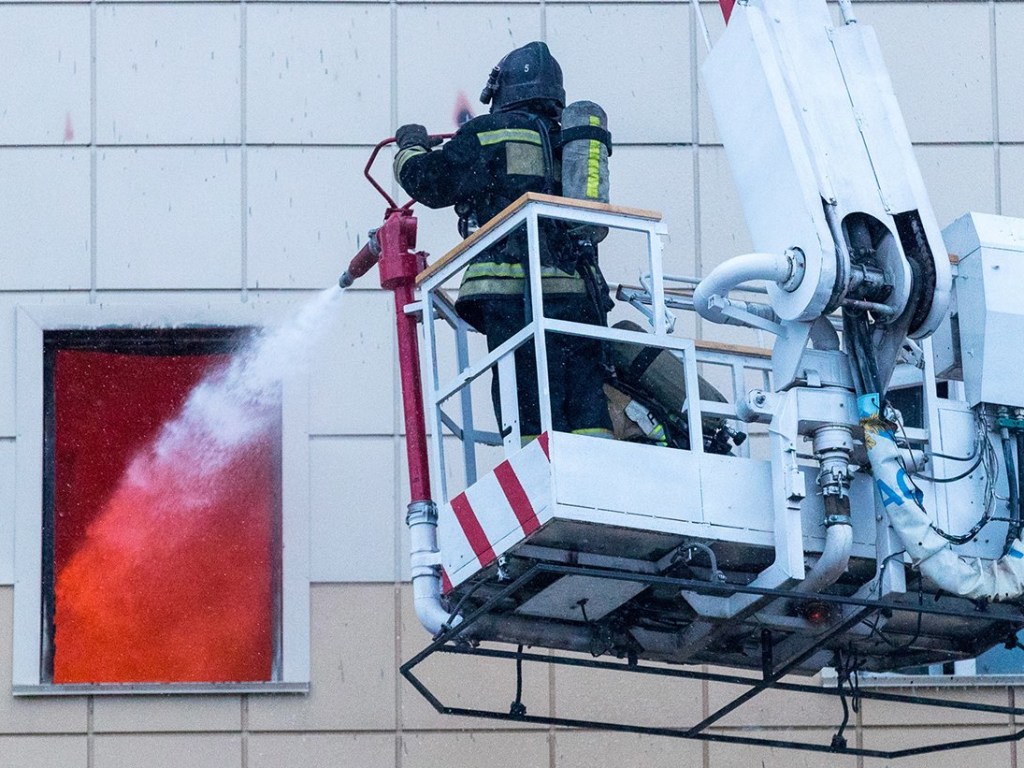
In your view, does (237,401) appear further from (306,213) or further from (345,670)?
(345,670)

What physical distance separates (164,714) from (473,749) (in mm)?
1543

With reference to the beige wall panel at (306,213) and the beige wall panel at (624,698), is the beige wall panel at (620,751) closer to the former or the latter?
the beige wall panel at (624,698)

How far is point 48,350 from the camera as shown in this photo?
11.9 m

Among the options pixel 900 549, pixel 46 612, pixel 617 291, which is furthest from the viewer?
pixel 46 612

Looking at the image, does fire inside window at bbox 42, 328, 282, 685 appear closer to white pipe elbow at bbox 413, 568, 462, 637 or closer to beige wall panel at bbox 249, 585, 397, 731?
beige wall panel at bbox 249, 585, 397, 731

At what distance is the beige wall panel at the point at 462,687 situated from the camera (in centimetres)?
1134

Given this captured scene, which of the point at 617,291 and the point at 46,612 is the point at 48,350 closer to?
the point at 46,612

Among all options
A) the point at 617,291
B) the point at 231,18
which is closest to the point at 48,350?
the point at 231,18

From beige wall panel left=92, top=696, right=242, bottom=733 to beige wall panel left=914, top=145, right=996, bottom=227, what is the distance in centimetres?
456

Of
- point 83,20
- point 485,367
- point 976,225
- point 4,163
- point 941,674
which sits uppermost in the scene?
point 83,20

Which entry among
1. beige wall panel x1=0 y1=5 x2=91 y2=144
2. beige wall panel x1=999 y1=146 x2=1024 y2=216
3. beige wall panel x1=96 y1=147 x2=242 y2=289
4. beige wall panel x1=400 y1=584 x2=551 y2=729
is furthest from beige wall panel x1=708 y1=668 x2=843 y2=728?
beige wall panel x1=0 y1=5 x2=91 y2=144

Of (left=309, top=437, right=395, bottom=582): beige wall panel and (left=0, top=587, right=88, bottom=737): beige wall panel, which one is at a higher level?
(left=309, top=437, right=395, bottom=582): beige wall panel

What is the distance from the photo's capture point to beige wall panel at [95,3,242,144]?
12.1 m

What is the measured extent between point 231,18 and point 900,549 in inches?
211
